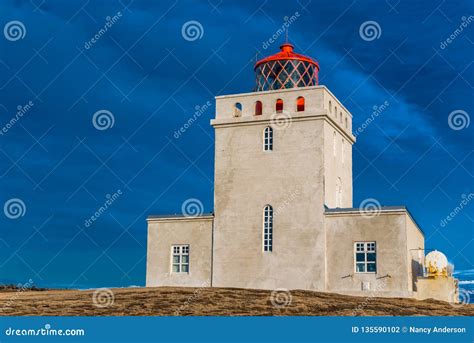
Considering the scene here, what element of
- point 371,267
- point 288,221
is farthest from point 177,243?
point 371,267

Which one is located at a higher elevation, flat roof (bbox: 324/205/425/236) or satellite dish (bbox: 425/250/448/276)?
flat roof (bbox: 324/205/425/236)

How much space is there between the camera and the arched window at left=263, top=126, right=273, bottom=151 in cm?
3441

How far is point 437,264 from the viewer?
104 ft

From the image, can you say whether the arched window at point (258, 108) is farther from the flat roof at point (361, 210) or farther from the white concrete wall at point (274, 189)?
the flat roof at point (361, 210)

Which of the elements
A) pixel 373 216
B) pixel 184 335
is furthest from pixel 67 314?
pixel 373 216

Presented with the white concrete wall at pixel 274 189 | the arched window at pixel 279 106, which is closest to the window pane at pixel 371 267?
the white concrete wall at pixel 274 189

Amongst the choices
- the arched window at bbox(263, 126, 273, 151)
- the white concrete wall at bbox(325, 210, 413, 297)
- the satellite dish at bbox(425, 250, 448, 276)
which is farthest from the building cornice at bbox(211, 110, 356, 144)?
the satellite dish at bbox(425, 250, 448, 276)

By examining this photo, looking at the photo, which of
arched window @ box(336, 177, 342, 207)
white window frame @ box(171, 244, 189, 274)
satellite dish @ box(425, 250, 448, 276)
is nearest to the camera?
satellite dish @ box(425, 250, 448, 276)

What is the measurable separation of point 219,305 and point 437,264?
10795mm

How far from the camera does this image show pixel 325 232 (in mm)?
32719

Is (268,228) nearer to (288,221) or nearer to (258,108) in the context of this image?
(288,221)

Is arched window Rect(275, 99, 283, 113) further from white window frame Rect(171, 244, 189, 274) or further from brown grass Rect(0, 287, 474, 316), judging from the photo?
brown grass Rect(0, 287, 474, 316)

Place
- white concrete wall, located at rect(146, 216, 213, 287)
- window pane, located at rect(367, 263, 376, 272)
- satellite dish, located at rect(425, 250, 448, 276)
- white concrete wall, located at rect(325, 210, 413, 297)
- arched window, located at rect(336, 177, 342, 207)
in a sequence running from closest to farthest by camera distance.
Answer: white concrete wall, located at rect(325, 210, 413, 297)
window pane, located at rect(367, 263, 376, 272)
satellite dish, located at rect(425, 250, 448, 276)
white concrete wall, located at rect(146, 216, 213, 287)
arched window, located at rect(336, 177, 342, 207)

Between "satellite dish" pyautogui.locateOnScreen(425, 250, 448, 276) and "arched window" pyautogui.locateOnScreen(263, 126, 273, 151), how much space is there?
9.18 meters
